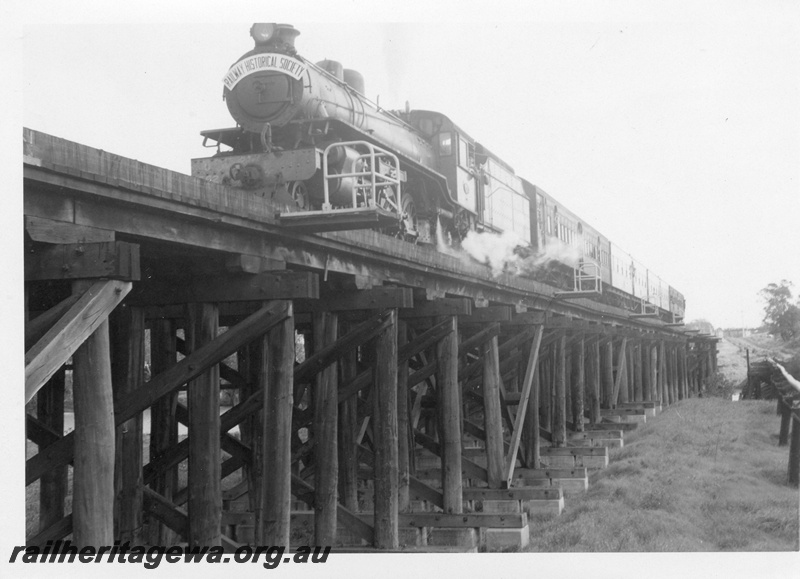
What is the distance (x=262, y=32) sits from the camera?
10.8 metres

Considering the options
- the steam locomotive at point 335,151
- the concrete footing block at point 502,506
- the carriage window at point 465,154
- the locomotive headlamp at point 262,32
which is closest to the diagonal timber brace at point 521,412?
the concrete footing block at point 502,506

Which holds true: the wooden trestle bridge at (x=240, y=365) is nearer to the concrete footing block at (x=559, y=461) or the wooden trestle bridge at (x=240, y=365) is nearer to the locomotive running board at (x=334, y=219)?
the locomotive running board at (x=334, y=219)

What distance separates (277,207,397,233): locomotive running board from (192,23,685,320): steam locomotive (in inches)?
0.5

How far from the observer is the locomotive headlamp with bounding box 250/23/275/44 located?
10.7 m

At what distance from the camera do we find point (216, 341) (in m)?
5.59

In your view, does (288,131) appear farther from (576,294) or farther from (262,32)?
(576,294)

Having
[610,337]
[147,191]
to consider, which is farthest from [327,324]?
[610,337]

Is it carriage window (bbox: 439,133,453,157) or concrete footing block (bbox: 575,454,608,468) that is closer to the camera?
concrete footing block (bbox: 575,454,608,468)

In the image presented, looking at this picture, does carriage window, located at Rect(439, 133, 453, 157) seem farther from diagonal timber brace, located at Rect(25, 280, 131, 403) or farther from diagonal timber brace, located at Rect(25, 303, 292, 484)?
diagonal timber brace, located at Rect(25, 280, 131, 403)

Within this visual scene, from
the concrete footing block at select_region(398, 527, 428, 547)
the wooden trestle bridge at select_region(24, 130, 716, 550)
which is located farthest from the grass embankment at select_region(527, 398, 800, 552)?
the concrete footing block at select_region(398, 527, 428, 547)

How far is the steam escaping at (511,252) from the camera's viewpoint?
1656 cm

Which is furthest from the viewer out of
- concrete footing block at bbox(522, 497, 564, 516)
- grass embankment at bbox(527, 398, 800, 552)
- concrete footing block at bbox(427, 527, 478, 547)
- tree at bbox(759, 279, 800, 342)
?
tree at bbox(759, 279, 800, 342)

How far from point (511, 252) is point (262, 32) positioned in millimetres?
9108

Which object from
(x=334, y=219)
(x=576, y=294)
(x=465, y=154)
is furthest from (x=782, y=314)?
(x=334, y=219)
